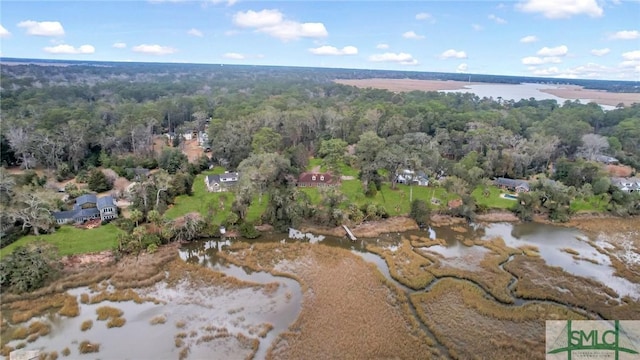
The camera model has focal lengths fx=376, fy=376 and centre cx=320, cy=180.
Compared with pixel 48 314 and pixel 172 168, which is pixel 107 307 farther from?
pixel 172 168

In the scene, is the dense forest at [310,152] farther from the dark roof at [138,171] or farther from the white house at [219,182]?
the white house at [219,182]

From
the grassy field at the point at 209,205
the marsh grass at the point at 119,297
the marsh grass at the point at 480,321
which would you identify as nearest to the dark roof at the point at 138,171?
the grassy field at the point at 209,205

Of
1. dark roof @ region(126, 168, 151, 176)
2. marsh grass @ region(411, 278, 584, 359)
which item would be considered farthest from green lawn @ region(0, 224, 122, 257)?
marsh grass @ region(411, 278, 584, 359)

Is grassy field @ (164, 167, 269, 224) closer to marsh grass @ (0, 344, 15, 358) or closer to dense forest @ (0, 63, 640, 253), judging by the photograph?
dense forest @ (0, 63, 640, 253)

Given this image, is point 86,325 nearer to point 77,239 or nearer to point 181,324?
point 181,324

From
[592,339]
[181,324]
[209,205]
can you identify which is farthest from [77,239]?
[592,339]

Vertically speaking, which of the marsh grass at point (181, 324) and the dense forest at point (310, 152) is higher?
the dense forest at point (310, 152)
